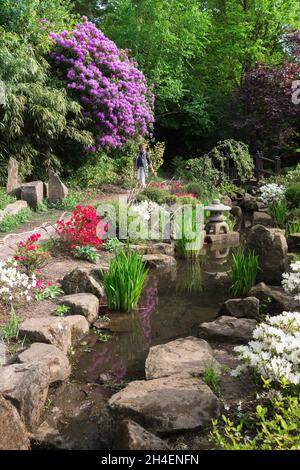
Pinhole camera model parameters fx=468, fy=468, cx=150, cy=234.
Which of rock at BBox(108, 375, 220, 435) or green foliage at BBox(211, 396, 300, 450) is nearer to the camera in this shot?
green foliage at BBox(211, 396, 300, 450)

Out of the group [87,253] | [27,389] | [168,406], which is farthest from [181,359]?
[87,253]

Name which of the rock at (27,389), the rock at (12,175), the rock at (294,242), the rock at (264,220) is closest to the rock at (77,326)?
the rock at (27,389)

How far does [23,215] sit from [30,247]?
3196 millimetres

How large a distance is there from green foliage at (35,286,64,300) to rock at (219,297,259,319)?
207cm

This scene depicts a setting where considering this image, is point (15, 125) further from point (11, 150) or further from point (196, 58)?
point (196, 58)

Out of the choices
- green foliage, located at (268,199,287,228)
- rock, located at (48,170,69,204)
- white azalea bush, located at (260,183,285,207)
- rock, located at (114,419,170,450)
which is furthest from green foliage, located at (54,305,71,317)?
white azalea bush, located at (260,183,285,207)

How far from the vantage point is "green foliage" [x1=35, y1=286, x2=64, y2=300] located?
5.56 metres

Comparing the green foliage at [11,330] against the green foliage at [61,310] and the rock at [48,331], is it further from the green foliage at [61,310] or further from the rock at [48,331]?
the green foliage at [61,310]

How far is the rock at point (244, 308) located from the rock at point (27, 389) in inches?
100

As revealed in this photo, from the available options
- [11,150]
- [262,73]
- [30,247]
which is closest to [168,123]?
[262,73]

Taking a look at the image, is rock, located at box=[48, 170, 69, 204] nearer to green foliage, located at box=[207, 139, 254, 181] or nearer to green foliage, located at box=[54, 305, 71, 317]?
green foliage, located at box=[207, 139, 254, 181]

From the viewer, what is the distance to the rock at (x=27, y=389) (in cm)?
333

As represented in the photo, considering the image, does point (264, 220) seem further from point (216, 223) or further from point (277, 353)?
point (277, 353)
